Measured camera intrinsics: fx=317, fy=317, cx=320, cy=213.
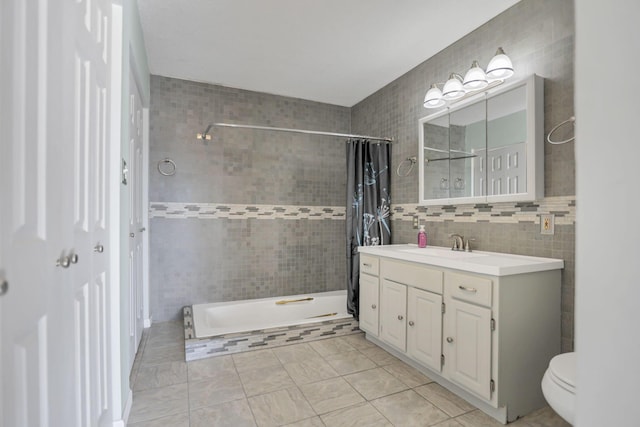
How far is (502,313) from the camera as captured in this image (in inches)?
66.1

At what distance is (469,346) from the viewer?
1837mm

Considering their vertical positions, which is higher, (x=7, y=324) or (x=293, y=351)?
(x=7, y=324)

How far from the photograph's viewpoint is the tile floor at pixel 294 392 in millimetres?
1727

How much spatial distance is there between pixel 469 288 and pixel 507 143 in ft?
3.39

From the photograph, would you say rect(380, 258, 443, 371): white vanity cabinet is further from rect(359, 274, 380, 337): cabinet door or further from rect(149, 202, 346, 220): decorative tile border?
rect(149, 202, 346, 220): decorative tile border

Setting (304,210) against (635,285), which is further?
(304,210)

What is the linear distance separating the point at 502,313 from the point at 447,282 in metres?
0.37

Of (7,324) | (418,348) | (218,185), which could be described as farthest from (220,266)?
(7,324)

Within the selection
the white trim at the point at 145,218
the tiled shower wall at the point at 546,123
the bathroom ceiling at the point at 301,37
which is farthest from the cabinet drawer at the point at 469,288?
the white trim at the point at 145,218

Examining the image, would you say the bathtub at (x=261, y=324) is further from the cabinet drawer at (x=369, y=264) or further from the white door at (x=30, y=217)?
the white door at (x=30, y=217)

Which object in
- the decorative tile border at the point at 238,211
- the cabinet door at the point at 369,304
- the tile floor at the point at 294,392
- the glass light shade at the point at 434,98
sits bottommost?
the tile floor at the point at 294,392

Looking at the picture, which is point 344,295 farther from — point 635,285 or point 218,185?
point 635,285

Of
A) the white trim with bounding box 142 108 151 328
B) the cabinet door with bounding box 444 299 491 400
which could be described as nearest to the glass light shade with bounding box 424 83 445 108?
the cabinet door with bounding box 444 299 491 400

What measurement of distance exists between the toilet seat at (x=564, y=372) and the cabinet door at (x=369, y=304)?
1397 millimetres
